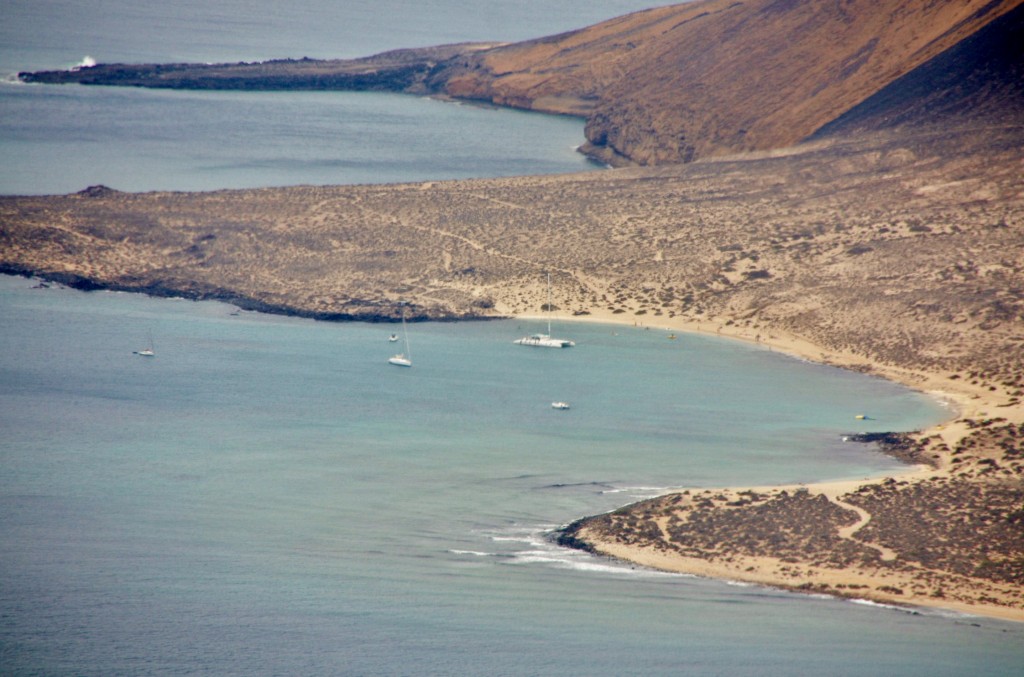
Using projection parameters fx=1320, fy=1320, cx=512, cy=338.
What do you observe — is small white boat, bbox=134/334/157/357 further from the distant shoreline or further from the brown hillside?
the brown hillside

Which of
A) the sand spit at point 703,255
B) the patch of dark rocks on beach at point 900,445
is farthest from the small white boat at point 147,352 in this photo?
the patch of dark rocks on beach at point 900,445

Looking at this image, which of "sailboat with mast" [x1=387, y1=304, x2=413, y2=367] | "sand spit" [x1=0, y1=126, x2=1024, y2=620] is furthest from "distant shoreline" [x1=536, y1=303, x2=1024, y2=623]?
"sailboat with mast" [x1=387, y1=304, x2=413, y2=367]

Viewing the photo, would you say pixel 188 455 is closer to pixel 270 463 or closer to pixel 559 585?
pixel 270 463

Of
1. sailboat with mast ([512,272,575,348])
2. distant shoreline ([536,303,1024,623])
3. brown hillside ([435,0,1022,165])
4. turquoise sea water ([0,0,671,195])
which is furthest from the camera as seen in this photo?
turquoise sea water ([0,0,671,195])

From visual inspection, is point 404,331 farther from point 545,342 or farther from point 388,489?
point 388,489

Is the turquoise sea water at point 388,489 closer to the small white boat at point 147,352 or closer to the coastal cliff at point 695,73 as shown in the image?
the small white boat at point 147,352

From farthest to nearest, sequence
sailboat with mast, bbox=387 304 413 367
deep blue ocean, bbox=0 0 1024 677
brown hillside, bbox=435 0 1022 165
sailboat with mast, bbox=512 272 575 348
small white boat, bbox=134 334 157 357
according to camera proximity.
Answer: brown hillside, bbox=435 0 1022 165
sailboat with mast, bbox=512 272 575 348
small white boat, bbox=134 334 157 357
sailboat with mast, bbox=387 304 413 367
deep blue ocean, bbox=0 0 1024 677

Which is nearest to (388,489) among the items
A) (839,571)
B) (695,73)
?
(839,571)
